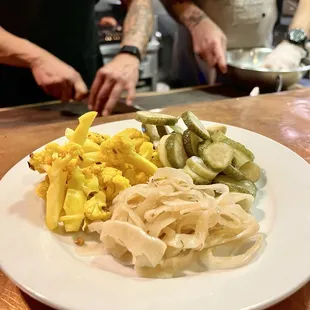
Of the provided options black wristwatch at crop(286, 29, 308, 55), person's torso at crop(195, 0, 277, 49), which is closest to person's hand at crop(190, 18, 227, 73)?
person's torso at crop(195, 0, 277, 49)

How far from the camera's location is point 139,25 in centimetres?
185

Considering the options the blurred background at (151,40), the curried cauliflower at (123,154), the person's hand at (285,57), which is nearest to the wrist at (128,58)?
the person's hand at (285,57)

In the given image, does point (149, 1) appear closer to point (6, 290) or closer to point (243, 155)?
point (243, 155)

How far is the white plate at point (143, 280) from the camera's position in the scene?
59 cm

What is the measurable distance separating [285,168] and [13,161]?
0.65 meters

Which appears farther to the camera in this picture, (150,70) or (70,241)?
(150,70)

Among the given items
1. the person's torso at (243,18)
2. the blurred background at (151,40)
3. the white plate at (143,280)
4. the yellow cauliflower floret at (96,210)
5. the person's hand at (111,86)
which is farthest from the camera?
the blurred background at (151,40)

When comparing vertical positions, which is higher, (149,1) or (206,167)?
(149,1)

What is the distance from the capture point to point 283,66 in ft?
5.65

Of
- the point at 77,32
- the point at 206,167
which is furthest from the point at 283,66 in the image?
the point at 206,167

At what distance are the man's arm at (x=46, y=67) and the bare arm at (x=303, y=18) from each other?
3.78 ft

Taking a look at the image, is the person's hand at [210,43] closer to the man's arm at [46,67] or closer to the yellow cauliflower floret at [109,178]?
the man's arm at [46,67]

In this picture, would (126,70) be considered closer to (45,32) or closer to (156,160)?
(45,32)

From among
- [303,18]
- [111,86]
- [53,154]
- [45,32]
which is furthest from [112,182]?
[303,18]
